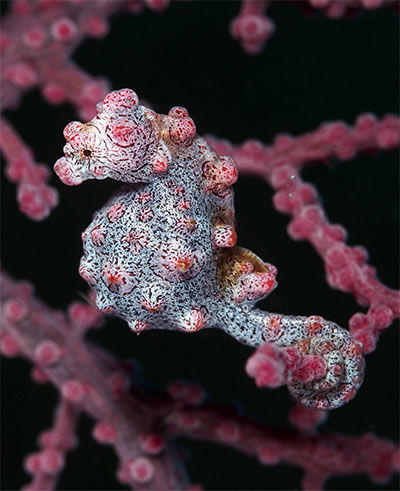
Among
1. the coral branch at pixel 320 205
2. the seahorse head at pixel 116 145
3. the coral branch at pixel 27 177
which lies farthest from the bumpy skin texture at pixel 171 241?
the coral branch at pixel 27 177

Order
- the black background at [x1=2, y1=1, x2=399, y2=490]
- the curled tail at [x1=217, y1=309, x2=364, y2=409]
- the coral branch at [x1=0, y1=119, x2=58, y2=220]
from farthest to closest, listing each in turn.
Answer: the black background at [x1=2, y1=1, x2=399, y2=490], the coral branch at [x1=0, y1=119, x2=58, y2=220], the curled tail at [x1=217, y1=309, x2=364, y2=409]

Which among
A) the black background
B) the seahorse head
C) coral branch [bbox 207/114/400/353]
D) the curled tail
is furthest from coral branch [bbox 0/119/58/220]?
the curled tail

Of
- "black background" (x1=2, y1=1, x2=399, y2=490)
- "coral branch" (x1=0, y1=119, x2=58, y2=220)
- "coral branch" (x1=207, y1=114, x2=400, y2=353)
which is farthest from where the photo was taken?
"black background" (x1=2, y1=1, x2=399, y2=490)

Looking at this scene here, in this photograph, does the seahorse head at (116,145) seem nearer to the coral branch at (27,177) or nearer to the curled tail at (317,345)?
the curled tail at (317,345)

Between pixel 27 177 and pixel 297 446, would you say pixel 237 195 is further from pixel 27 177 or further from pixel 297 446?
pixel 297 446

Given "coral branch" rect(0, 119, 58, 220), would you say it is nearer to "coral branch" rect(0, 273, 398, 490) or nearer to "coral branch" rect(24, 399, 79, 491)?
"coral branch" rect(0, 273, 398, 490)

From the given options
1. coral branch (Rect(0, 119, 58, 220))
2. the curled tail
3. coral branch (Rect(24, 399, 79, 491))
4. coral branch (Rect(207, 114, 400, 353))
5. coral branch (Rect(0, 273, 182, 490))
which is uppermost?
coral branch (Rect(207, 114, 400, 353))

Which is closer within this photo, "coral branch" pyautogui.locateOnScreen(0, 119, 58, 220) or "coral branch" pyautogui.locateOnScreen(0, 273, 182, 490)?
"coral branch" pyautogui.locateOnScreen(0, 119, 58, 220)

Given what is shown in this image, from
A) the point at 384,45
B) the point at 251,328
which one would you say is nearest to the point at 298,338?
the point at 251,328
